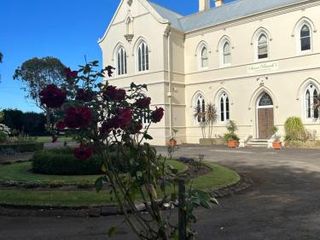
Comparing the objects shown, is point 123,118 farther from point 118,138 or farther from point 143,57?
point 143,57

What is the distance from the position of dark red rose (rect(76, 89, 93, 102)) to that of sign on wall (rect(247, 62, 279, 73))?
26.7m

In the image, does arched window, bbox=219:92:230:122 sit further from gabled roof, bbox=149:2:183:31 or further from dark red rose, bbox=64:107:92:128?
dark red rose, bbox=64:107:92:128

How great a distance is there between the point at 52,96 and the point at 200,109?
98.8 ft

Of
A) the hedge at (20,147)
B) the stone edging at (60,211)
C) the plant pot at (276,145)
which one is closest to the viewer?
the stone edging at (60,211)

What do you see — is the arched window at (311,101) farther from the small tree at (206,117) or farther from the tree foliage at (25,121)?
the tree foliage at (25,121)

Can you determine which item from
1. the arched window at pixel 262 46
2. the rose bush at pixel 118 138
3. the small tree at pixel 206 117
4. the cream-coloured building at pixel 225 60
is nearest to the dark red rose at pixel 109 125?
the rose bush at pixel 118 138

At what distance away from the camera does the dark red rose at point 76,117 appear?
4.08 m

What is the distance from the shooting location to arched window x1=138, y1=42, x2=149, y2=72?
35.3 metres

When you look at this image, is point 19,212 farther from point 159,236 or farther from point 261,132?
Answer: point 261,132

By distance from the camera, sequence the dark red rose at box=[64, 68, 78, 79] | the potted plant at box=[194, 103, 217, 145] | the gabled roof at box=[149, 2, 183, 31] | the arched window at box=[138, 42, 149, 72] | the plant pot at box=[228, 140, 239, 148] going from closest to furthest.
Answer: the dark red rose at box=[64, 68, 78, 79] < the plant pot at box=[228, 140, 239, 148] < the potted plant at box=[194, 103, 217, 145] < the arched window at box=[138, 42, 149, 72] < the gabled roof at box=[149, 2, 183, 31]

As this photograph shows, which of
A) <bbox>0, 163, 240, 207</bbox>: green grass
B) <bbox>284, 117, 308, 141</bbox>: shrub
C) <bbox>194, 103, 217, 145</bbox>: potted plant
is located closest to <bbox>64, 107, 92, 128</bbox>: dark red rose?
<bbox>0, 163, 240, 207</bbox>: green grass

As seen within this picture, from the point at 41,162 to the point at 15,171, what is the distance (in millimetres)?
1299

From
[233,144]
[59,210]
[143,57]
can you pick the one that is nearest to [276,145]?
[233,144]

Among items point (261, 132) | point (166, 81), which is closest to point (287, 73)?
point (261, 132)
